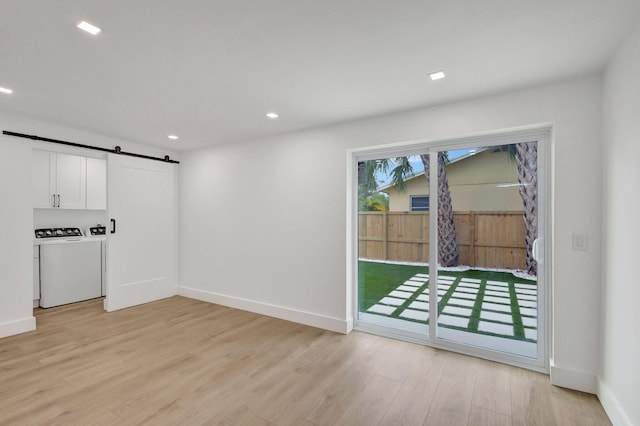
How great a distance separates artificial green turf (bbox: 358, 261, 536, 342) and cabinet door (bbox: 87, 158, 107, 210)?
4.56m

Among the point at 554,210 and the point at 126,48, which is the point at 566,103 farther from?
the point at 126,48

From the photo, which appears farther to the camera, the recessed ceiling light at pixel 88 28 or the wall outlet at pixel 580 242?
the wall outlet at pixel 580 242

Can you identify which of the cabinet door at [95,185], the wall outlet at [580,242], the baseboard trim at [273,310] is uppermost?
the cabinet door at [95,185]

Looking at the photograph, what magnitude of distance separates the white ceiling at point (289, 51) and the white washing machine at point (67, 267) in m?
2.26

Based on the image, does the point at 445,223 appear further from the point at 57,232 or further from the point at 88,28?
the point at 57,232

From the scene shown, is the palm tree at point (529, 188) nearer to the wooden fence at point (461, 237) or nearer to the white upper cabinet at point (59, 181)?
the wooden fence at point (461, 237)

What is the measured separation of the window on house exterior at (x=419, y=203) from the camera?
10.8 ft

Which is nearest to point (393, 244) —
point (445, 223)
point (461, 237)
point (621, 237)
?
point (445, 223)

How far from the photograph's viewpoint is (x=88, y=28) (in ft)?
5.76

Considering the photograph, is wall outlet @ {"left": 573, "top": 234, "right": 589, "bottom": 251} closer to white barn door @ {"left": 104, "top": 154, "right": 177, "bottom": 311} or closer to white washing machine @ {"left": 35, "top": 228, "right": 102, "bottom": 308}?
white barn door @ {"left": 104, "top": 154, "right": 177, "bottom": 311}

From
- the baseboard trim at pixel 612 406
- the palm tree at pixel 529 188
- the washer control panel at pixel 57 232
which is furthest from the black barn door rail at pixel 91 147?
the baseboard trim at pixel 612 406

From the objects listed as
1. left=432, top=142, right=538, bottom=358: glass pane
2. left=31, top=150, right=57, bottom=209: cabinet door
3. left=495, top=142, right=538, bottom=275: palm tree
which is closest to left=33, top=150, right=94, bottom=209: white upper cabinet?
left=31, top=150, right=57, bottom=209: cabinet door

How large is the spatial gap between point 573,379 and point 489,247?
3.82 ft

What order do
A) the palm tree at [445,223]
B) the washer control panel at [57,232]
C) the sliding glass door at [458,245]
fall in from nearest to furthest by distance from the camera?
1. the sliding glass door at [458,245]
2. the palm tree at [445,223]
3. the washer control panel at [57,232]
